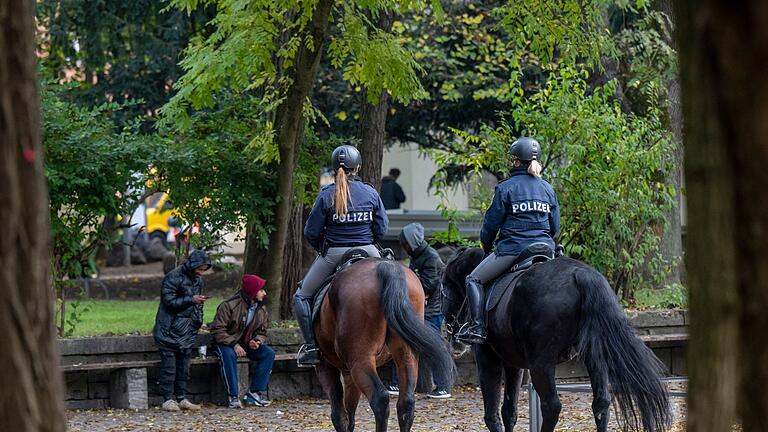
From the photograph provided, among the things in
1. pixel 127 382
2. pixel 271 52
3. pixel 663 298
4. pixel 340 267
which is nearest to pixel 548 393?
pixel 340 267

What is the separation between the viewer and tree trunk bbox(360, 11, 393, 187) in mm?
18641

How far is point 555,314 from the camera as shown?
407 inches

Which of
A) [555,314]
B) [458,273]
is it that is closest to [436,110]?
[458,273]

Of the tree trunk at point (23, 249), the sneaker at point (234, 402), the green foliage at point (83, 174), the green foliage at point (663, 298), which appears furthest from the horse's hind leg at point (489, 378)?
the tree trunk at point (23, 249)

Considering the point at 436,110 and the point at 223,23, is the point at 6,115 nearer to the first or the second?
the point at 223,23

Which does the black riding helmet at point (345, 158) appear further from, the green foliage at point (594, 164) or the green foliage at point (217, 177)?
the green foliage at point (594, 164)

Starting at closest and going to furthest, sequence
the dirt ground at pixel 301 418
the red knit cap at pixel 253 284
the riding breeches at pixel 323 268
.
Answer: the riding breeches at pixel 323 268, the dirt ground at pixel 301 418, the red knit cap at pixel 253 284

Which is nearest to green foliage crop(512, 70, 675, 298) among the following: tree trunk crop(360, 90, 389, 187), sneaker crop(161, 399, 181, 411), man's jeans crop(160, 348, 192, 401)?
tree trunk crop(360, 90, 389, 187)

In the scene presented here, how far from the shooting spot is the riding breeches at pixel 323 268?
38.7 feet

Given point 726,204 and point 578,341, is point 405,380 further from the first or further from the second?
point 726,204

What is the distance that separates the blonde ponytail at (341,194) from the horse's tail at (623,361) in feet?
8.09

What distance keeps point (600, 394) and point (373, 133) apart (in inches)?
352

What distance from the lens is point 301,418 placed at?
1447 centimetres

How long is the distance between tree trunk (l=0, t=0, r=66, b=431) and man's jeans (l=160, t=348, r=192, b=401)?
1095 centimetres
